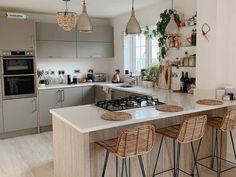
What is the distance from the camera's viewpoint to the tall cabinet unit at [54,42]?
4988 millimetres

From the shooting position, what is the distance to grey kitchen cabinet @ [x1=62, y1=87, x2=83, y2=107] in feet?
16.9

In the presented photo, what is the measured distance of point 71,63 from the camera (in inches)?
224

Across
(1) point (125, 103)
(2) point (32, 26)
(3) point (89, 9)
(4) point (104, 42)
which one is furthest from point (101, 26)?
(1) point (125, 103)

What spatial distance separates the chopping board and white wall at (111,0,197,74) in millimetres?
270

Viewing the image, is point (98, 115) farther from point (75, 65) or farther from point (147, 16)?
point (75, 65)

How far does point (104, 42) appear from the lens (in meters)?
5.74

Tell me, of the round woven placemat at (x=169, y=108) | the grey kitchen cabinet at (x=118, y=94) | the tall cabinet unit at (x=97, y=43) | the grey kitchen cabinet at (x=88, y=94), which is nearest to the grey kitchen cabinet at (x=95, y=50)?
the tall cabinet unit at (x=97, y=43)

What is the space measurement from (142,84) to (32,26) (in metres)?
2.32

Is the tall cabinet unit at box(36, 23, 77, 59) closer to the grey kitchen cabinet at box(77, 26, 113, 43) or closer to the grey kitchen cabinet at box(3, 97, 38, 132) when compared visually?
the grey kitchen cabinet at box(77, 26, 113, 43)

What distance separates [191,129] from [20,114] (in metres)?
3.36

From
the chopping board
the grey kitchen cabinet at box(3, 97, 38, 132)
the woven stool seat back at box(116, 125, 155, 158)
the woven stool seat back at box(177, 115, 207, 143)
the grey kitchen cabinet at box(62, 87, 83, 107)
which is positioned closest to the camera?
the woven stool seat back at box(116, 125, 155, 158)

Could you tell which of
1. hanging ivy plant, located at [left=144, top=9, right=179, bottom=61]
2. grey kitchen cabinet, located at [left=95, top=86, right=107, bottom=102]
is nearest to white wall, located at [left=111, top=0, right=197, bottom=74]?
hanging ivy plant, located at [left=144, top=9, right=179, bottom=61]

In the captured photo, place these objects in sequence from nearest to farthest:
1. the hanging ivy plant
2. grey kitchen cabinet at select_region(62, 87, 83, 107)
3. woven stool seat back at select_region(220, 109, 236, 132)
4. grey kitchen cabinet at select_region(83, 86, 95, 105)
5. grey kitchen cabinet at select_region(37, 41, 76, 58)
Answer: woven stool seat back at select_region(220, 109, 236, 132) < the hanging ivy plant < grey kitchen cabinet at select_region(37, 41, 76, 58) < grey kitchen cabinet at select_region(62, 87, 83, 107) < grey kitchen cabinet at select_region(83, 86, 95, 105)

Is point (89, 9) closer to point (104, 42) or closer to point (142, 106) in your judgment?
point (104, 42)
